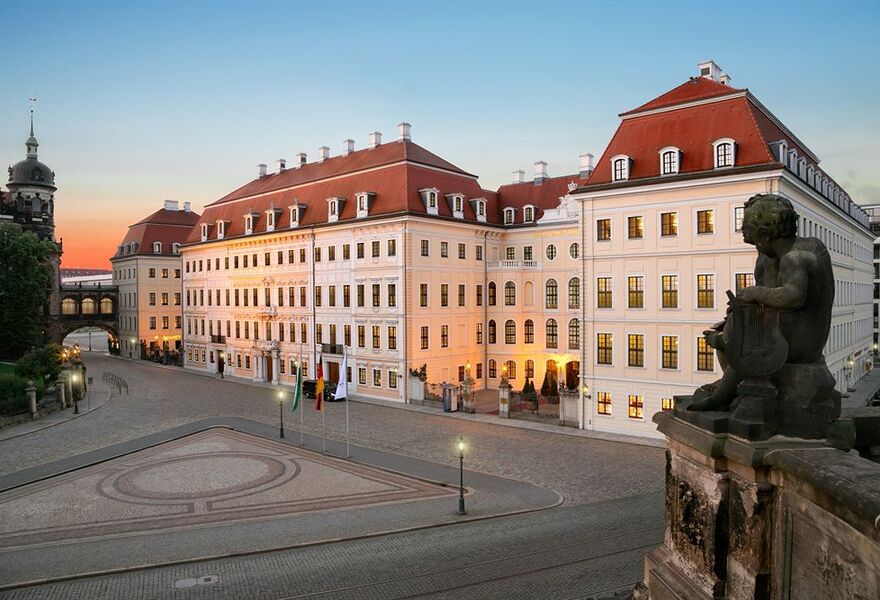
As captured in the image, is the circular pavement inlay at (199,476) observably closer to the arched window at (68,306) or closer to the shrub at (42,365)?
the shrub at (42,365)

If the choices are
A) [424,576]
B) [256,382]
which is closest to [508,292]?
[256,382]

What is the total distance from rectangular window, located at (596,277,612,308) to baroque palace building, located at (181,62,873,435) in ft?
0.33

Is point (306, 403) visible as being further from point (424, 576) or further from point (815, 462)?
point (815, 462)

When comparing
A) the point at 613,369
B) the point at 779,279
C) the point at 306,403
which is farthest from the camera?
the point at 306,403

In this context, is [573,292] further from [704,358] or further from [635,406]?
[704,358]

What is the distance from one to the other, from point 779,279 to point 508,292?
42167 mm

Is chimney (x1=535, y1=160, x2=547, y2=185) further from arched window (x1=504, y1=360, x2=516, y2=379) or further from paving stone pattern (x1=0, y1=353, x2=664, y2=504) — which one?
paving stone pattern (x1=0, y1=353, x2=664, y2=504)

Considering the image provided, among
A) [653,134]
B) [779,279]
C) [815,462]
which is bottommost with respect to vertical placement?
[815,462]

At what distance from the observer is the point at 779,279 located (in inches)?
208

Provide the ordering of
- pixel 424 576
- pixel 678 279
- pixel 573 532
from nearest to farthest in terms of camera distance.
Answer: pixel 424 576 < pixel 573 532 < pixel 678 279

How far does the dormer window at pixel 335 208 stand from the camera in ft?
149

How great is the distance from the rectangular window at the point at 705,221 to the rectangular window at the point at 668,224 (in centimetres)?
101

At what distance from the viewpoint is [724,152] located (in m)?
27.5

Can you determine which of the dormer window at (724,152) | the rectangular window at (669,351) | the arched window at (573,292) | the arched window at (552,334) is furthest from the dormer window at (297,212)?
the dormer window at (724,152)
